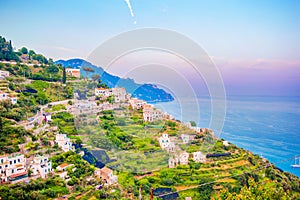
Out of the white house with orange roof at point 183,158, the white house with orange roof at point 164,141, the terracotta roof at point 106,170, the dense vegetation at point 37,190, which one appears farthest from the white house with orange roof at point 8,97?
→ the white house with orange roof at point 183,158

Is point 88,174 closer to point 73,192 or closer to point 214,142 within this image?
point 73,192

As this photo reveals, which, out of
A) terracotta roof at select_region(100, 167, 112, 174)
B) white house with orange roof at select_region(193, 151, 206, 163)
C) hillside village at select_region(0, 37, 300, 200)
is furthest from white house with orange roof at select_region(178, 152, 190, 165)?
terracotta roof at select_region(100, 167, 112, 174)

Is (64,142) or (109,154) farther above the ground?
(64,142)

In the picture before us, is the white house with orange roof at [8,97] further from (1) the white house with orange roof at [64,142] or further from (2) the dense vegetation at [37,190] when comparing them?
(2) the dense vegetation at [37,190]

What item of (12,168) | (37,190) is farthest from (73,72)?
(37,190)

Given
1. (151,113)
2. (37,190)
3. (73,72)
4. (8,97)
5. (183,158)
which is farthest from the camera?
(73,72)

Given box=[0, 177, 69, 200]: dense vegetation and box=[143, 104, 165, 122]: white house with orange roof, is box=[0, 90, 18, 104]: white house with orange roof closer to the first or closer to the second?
box=[0, 177, 69, 200]: dense vegetation

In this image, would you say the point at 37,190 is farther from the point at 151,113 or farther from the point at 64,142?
the point at 151,113

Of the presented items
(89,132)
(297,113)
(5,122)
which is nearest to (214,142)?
(89,132)
